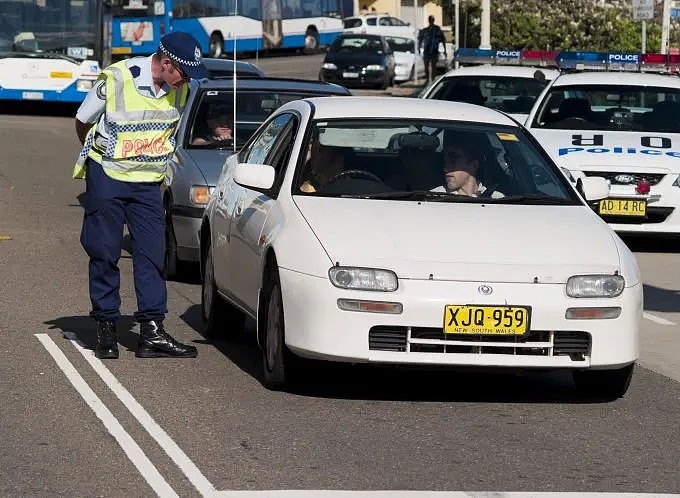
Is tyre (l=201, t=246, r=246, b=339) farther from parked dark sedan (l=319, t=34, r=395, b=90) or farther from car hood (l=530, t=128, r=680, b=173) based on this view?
parked dark sedan (l=319, t=34, r=395, b=90)

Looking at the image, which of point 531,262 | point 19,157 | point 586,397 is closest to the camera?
point 531,262

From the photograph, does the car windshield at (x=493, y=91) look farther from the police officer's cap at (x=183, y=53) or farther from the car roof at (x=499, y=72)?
the police officer's cap at (x=183, y=53)

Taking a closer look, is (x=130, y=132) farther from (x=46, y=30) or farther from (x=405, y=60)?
(x=405, y=60)

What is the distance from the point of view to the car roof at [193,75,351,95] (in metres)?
14.5

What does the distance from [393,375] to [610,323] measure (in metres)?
1.56

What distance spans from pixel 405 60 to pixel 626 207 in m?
33.3

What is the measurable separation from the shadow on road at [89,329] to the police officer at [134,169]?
0.49 meters

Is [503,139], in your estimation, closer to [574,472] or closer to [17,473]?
[574,472]

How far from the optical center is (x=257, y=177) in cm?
906

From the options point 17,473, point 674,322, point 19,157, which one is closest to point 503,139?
point 674,322

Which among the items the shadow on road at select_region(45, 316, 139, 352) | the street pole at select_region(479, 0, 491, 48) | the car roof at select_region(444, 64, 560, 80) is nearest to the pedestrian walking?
the street pole at select_region(479, 0, 491, 48)

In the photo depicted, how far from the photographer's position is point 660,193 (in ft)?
52.1

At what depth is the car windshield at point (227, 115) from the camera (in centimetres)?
1396

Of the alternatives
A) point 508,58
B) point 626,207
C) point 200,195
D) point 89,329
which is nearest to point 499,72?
point 508,58
